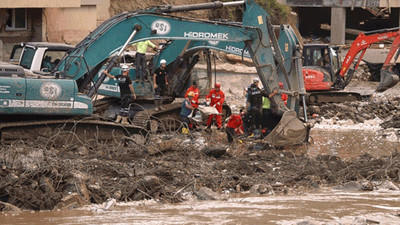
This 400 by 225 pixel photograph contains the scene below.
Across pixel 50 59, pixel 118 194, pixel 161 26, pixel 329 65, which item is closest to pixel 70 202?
pixel 118 194

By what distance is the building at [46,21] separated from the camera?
94.5 ft

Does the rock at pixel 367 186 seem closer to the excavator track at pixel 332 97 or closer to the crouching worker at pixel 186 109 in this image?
the crouching worker at pixel 186 109

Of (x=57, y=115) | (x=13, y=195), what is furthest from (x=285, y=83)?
(x=13, y=195)

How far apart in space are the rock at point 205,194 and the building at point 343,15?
2790cm

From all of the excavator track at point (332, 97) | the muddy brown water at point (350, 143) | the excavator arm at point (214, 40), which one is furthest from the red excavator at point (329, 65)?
the excavator arm at point (214, 40)

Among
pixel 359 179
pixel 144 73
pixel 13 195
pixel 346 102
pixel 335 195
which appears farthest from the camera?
pixel 346 102

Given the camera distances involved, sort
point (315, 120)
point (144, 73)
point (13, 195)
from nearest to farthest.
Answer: point (13, 195), point (144, 73), point (315, 120)

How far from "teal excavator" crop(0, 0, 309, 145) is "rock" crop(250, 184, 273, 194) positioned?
403cm

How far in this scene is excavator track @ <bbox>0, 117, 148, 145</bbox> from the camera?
15984 mm

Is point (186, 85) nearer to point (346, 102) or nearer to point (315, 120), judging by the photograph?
point (315, 120)

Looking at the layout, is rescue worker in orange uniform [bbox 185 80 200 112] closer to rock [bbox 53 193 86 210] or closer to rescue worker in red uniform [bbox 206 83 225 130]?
rescue worker in red uniform [bbox 206 83 225 130]

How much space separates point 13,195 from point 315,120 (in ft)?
45.4

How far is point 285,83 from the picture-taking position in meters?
18.9

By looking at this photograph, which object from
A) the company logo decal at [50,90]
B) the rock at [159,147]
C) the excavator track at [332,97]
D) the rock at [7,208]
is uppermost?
the company logo decal at [50,90]
